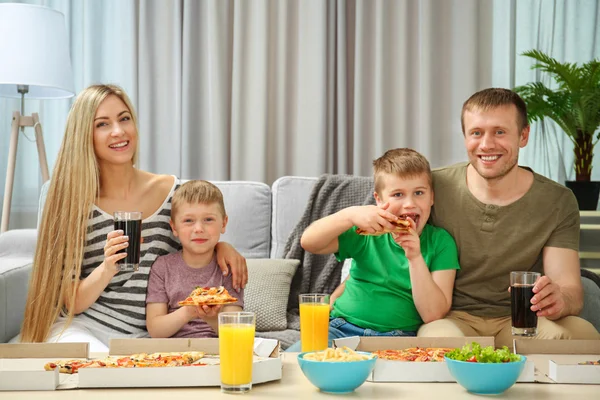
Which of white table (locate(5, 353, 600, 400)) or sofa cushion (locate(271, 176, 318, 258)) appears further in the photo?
sofa cushion (locate(271, 176, 318, 258))

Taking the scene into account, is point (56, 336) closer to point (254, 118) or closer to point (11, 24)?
point (11, 24)

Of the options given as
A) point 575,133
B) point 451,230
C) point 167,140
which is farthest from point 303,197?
point 575,133

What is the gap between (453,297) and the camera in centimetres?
229

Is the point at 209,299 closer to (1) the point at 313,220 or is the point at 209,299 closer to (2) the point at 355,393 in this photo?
(2) the point at 355,393

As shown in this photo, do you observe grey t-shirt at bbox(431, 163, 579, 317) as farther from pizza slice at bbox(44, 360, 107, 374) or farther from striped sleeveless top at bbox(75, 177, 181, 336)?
pizza slice at bbox(44, 360, 107, 374)

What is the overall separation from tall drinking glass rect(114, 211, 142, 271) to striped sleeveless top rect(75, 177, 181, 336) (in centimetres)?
35

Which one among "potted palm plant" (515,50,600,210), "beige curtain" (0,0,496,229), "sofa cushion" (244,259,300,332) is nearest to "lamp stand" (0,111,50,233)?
"beige curtain" (0,0,496,229)

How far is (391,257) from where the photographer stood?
225cm

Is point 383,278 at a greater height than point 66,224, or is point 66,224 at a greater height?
point 66,224

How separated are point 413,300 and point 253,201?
3.94 feet

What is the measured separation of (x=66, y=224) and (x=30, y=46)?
1.58m

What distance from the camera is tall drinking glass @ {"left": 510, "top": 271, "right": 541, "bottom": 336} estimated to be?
5.66 feet

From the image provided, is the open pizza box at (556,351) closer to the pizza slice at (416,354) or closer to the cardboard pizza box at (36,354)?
the pizza slice at (416,354)

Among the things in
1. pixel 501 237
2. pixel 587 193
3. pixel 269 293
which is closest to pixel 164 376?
pixel 501 237
